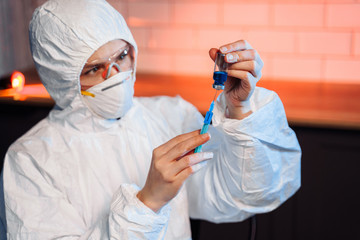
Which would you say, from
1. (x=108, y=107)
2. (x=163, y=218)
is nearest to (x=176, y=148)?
(x=163, y=218)

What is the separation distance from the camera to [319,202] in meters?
1.89

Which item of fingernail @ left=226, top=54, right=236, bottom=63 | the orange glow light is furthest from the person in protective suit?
the orange glow light

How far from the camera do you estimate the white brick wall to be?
7.08ft

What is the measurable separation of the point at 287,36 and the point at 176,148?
4.75 ft

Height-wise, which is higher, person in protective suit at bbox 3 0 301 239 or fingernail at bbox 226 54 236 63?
fingernail at bbox 226 54 236 63

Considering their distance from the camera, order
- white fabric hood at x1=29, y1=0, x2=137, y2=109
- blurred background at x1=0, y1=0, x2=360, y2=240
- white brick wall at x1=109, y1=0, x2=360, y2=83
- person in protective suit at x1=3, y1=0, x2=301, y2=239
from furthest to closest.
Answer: white brick wall at x1=109, y1=0, x2=360, y2=83 < blurred background at x1=0, y1=0, x2=360, y2=240 < white fabric hood at x1=29, y1=0, x2=137, y2=109 < person in protective suit at x1=3, y1=0, x2=301, y2=239

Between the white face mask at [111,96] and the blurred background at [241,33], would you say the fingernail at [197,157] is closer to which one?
the white face mask at [111,96]

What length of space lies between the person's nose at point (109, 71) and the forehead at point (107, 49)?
3 cm

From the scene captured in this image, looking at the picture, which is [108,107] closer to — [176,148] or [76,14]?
[76,14]

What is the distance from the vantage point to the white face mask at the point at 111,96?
4.03 feet

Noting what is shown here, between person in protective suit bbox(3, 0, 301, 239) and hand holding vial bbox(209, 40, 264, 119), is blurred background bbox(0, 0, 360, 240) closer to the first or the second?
person in protective suit bbox(3, 0, 301, 239)

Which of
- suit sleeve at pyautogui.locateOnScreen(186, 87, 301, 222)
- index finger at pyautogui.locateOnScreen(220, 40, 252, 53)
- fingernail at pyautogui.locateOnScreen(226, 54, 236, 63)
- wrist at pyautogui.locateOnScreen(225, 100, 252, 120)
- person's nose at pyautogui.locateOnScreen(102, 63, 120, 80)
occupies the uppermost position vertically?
index finger at pyautogui.locateOnScreen(220, 40, 252, 53)

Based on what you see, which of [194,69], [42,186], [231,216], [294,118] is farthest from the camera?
[194,69]

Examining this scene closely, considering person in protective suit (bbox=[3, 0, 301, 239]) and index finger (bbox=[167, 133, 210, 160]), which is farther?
person in protective suit (bbox=[3, 0, 301, 239])
